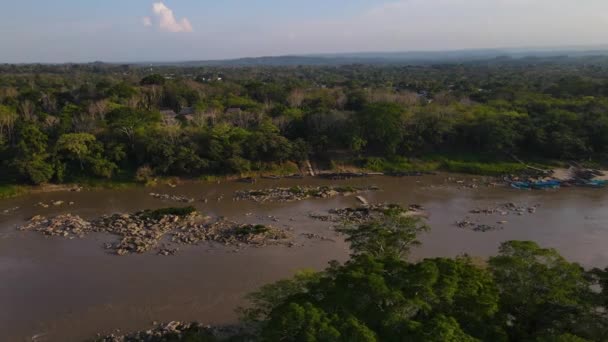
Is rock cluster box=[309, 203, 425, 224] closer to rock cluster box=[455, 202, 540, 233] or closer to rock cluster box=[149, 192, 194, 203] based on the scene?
rock cluster box=[455, 202, 540, 233]

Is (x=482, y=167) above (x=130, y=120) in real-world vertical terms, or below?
below

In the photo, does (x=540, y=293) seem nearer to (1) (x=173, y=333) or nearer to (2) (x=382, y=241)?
(2) (x=382, y=241)

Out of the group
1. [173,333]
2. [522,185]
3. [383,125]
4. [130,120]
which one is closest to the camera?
[173,333]

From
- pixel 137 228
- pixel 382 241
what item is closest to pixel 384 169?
pixel 137 228

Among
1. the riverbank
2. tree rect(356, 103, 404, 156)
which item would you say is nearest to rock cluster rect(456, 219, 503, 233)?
the riverbank

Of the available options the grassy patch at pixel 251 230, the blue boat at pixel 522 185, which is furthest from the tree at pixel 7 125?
the blue boat at pixel 522 185

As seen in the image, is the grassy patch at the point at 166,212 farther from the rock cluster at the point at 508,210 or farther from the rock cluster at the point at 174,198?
the rock cluster at the point at 508,210

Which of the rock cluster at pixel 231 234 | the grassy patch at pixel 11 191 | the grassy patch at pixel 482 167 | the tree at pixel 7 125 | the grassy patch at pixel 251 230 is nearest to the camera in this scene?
the rock cluster at pixel 231 234
